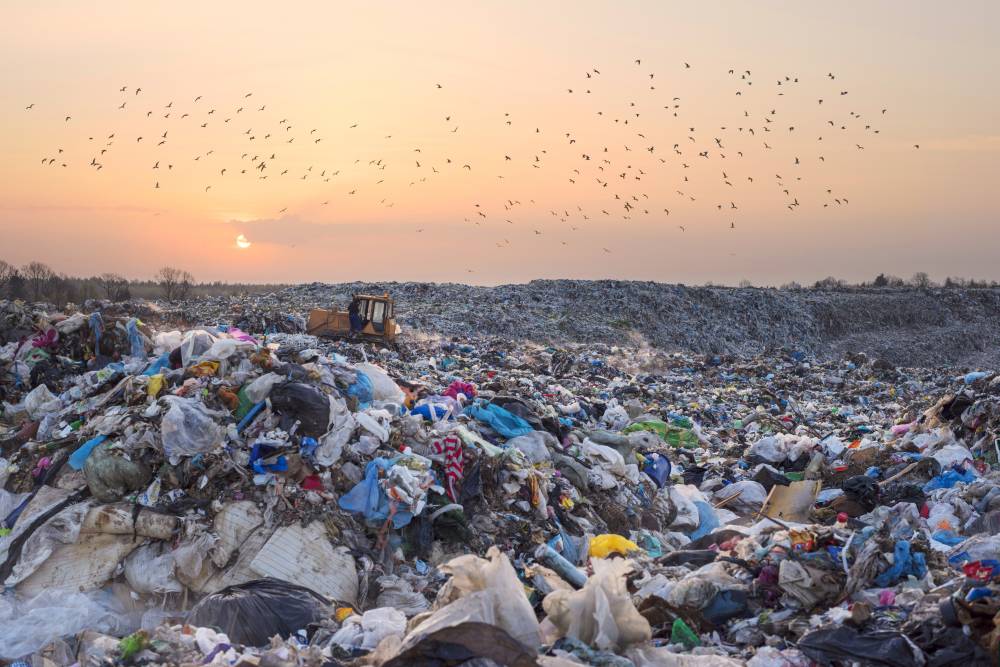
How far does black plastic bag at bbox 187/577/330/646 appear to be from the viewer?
4.62 m

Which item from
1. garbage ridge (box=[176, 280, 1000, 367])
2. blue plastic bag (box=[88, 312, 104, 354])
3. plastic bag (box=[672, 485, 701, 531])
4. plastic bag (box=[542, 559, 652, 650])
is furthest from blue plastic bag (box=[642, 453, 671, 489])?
garbage ridge (box=[176, 280, 1000, 367])

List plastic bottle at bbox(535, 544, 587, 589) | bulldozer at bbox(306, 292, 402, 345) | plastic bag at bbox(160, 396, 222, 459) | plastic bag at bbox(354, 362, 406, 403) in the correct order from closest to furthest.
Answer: plastic bottle at bbox(535, 544, 587, 589)
plastic bag at bbox(160, 396, 222, 459)
plastic bag at bbox(354, 362, 406, 403)
bulldozer at bbox(306, 292, 402, 345)

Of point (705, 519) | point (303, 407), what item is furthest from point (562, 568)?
point (705, 519)

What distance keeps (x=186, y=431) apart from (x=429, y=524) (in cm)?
188

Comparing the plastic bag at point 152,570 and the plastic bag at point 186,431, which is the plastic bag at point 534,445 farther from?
the plastic bag at point 152,570

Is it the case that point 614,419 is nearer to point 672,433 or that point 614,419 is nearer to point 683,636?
point 672,433

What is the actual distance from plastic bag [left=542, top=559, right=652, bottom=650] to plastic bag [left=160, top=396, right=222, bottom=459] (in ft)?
10.6

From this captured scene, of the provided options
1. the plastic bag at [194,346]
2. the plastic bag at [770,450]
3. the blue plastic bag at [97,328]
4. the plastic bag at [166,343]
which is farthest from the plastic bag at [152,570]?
the plastic bag at [770,450]

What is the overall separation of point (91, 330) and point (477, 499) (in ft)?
16.0

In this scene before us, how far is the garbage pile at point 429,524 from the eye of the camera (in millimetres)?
3717

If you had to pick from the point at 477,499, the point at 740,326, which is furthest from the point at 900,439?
the point at 740,326

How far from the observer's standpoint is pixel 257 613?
15.4 ft

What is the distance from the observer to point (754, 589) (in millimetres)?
4438

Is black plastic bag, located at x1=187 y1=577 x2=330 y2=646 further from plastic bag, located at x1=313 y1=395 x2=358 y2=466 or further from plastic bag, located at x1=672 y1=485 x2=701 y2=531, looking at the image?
plastic bag, located at x1=672 y1=485 x2=701 y2=531
